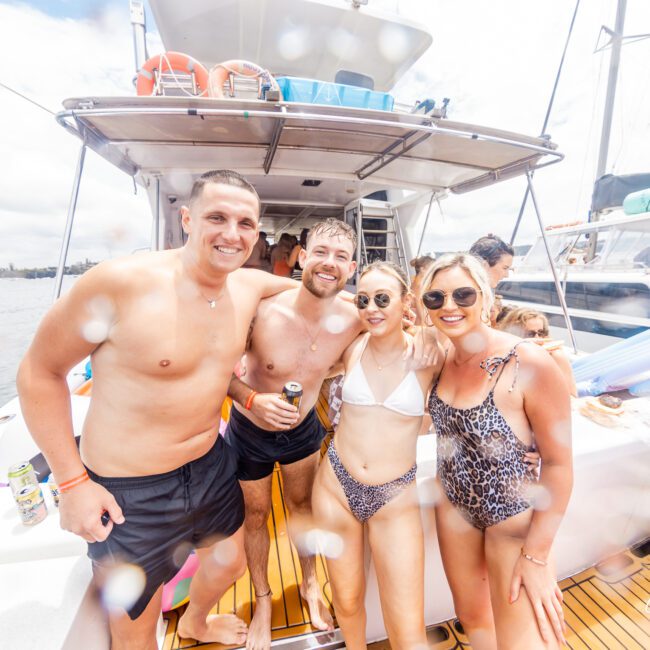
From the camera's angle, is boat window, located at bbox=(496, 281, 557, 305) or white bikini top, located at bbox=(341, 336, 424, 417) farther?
boat window, located at bbox=(496, 281, 557, 305)

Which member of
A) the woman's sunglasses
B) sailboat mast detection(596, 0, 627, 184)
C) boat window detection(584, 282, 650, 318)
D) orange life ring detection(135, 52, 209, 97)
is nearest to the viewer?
the woman's sunglasses

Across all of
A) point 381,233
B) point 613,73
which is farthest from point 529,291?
point 613,73

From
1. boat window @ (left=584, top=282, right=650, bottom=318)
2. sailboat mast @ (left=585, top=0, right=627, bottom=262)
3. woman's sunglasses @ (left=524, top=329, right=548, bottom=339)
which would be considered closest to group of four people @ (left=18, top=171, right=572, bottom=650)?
woman's sunglasses @ (left=524, top=329, right=548, bottom=339)

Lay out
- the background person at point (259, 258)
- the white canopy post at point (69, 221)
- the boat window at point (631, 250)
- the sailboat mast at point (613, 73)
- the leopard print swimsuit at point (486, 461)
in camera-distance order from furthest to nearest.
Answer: the sailboat mast at point (613, 73), the boat window at point (631, 250), the background person at point (259, 258), the white canopy post at point (69, 221), the leopard print swimsuit at point (486, 461)

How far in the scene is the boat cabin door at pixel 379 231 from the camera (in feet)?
21.5

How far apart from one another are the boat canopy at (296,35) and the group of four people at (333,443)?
4.84 m

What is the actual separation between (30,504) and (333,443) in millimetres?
1406

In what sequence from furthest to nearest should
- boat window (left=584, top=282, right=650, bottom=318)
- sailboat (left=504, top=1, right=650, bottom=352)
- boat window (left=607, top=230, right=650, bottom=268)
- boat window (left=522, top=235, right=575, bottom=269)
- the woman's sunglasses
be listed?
boat window (left=522, top=235, right=575, bottom=269), boat window (left=607, top=230, right=650, bottom=268), sailboat (left=504, top=1, right=650, bottom=352), boat window (left=584, top=282, right=650, bottom=318), the woman's sunglasses

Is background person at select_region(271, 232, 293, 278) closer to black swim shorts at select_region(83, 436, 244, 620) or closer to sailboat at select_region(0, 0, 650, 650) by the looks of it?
sailboat at select_region(0, 0, 650, 650)

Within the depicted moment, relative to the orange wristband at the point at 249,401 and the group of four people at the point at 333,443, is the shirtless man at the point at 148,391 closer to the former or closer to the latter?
the group of four people at the point at 333,443

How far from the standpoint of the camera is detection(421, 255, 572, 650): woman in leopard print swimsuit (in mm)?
1271

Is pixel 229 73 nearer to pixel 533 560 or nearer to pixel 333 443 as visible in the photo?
pixel 333 443

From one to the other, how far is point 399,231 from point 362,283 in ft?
17.6

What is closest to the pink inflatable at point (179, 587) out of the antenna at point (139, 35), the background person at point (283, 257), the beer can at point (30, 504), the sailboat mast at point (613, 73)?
the beer can at point (30, 504)
